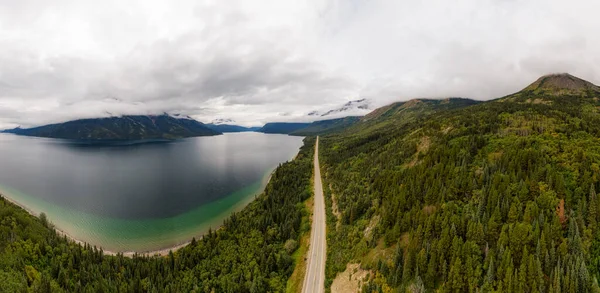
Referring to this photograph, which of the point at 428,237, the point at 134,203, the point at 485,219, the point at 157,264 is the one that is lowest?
the point at 157,264

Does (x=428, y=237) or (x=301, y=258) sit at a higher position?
(x=428, y=237)

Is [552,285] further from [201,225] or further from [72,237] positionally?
[72,237]

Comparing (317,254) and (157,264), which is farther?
(317,254)

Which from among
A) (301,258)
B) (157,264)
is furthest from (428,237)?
(157,264)

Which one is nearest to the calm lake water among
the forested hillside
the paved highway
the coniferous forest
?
the coniferous forest

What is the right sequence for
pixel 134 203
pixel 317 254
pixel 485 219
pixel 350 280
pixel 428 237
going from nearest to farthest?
pixel 485 219 → pixel 428 237 → pixel 350 280 → pixel 317 254 → pixel 134 203

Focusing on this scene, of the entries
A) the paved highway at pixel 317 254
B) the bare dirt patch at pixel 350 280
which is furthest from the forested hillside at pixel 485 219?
the paved highway at pixel 317 254

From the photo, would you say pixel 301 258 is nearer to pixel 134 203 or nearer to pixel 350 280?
pixel 350 280
